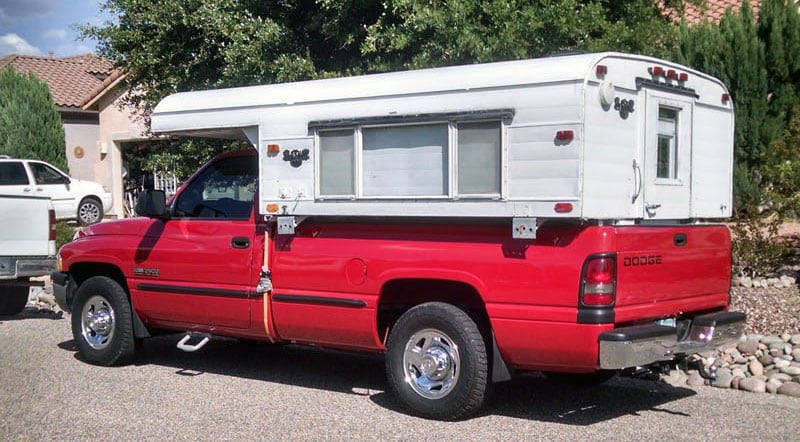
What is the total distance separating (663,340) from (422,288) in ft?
5.88

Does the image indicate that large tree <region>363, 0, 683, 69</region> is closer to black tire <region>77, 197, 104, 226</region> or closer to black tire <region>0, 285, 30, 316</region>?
black tire <region>0, 285, 30, 316</region>

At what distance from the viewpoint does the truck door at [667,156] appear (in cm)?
677

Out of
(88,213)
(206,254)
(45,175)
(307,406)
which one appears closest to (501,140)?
(307,406)

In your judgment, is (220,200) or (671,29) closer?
(220,200)

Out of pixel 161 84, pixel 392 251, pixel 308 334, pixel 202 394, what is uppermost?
pixel 161 84

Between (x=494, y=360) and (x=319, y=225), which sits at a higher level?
(x=319, y=225)

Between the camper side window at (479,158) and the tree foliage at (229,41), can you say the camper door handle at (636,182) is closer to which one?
the camper side window at (479,158)

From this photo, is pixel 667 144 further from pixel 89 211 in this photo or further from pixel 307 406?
pixel 89 211

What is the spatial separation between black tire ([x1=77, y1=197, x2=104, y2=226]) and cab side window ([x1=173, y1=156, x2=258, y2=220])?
14.9m

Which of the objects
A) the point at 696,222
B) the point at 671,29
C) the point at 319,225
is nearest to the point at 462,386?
the point at 319,225

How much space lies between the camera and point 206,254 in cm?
820

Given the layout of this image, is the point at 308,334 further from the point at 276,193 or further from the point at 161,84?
the point at 161,84

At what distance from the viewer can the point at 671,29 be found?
39.3 feet

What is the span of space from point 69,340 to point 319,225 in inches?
175
